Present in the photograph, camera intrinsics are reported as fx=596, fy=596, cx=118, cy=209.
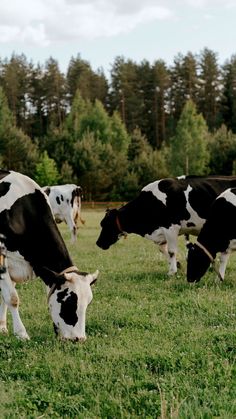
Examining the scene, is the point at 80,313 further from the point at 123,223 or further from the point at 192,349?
the point at 123,223

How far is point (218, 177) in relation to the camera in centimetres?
1490

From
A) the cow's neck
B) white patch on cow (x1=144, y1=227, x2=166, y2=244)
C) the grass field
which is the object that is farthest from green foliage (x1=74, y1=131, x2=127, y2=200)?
the grass field

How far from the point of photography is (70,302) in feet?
25.4

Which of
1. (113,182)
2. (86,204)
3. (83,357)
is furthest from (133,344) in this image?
(113,182)

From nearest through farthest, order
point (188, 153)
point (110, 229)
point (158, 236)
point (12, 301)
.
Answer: point (12, 301), point (158, 236), point (110, 229), point (188, 153)

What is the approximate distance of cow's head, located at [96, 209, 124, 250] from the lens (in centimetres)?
1551

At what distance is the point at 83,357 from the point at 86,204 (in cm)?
5684

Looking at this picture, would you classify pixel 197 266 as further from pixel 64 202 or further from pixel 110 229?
pixel 64 202

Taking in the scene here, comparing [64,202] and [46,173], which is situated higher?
[46,173]

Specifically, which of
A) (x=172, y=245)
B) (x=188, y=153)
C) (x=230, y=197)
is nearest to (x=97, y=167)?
(x=188, y=153)

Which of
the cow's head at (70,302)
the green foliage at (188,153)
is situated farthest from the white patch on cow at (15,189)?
the green foliage at (188,153)

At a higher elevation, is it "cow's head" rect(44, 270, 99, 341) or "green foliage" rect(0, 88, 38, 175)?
"green foliage" rect(0, 88, 38, 175)

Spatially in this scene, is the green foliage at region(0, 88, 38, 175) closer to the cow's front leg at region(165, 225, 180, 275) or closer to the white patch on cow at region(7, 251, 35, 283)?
the cow's front leg at region(165, 225, 180, 275)

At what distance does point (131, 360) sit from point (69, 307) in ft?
4.42
